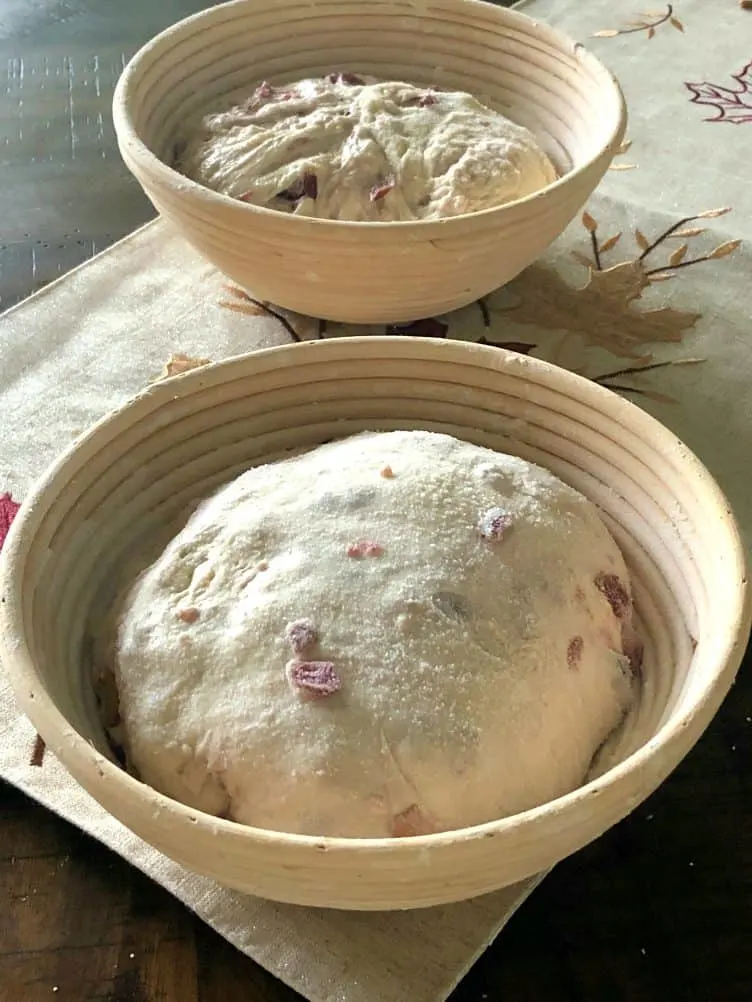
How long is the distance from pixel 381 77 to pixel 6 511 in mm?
616

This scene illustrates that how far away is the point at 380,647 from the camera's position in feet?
1.59

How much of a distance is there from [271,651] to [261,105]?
65cm

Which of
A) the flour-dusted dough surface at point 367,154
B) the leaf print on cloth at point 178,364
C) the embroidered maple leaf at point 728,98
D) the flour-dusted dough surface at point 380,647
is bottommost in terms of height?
the embroidered maple leaf at point 728,98

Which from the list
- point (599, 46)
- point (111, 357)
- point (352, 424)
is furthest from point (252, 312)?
point (599, 46)

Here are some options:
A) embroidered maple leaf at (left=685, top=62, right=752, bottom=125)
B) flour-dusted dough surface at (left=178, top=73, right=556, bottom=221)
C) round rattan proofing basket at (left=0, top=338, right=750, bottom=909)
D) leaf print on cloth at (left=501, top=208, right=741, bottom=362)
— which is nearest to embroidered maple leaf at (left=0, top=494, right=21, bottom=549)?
round rattan proofing basket at (left=0, top=338, right=750, bottom=909)

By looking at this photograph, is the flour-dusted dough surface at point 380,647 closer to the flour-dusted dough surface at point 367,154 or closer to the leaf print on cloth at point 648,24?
the flour-dusted dough surface at point 367,154

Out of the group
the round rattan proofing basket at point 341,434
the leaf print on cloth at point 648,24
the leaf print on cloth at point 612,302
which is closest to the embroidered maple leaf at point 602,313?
the leaf print on cloth at point 612,302

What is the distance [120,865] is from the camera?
521 mm

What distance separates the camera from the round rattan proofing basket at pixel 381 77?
0.71m

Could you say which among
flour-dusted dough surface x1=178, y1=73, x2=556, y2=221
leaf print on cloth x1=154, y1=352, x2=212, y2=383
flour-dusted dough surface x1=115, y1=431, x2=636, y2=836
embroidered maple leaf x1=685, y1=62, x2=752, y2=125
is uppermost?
flour-dusted dough surface x1=178, y1=73, x2=556, y2=221

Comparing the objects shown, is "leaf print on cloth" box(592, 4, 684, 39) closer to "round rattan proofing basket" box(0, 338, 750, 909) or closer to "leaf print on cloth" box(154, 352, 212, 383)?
"leaf print on cloth" box(154, 352, 212, 383)

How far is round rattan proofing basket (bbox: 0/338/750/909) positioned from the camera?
39 centimetres

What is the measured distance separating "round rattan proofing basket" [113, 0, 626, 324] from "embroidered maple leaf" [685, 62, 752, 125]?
0.36 meters

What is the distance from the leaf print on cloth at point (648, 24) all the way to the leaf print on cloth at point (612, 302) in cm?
52
